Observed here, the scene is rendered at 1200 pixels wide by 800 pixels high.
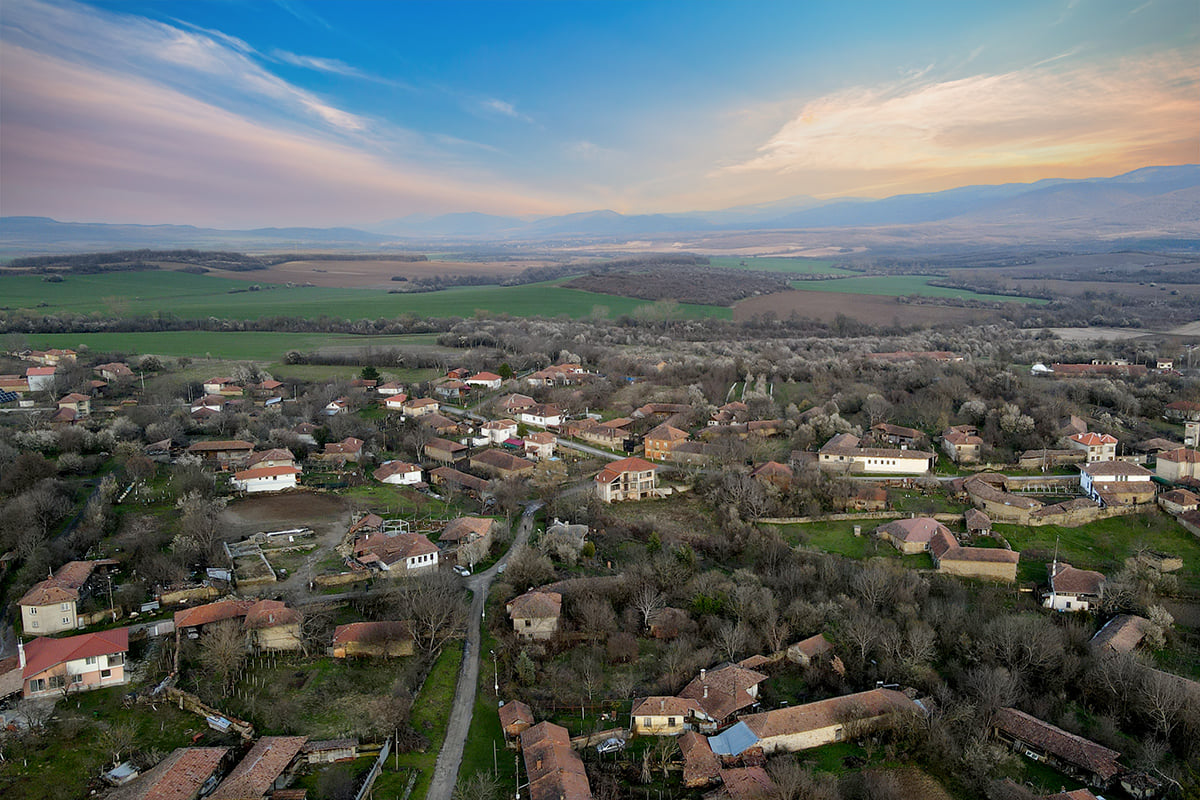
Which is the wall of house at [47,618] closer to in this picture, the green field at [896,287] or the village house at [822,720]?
the village house at [822,720]

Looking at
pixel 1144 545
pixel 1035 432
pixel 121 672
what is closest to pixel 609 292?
pixel 1035 432

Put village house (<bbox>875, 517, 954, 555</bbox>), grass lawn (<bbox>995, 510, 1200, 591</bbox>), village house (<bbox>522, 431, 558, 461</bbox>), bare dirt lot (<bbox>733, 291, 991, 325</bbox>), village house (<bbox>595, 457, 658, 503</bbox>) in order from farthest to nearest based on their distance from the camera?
bare dirt lot (<bbox>733, 291, 991, 325</bbox>) → village house (<bbox>522, 431, 558, 461</bbox>) → village house (<bbox>595, 457, 658, 503</bbox>) → village house (<bbox>875, 517, 954, 555</bbox>) → grass lawn (<bbox>995, 510, 1200, 591</bbox>)

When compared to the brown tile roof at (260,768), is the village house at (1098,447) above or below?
above

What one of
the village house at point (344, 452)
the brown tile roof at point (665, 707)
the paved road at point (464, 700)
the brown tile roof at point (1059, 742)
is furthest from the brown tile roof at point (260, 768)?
the village house at point (344, 452)

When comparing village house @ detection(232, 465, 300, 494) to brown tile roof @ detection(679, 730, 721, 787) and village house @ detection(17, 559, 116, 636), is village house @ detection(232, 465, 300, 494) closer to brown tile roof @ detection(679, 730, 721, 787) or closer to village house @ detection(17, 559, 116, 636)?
village house @ detection(17, 559, 116, 636)

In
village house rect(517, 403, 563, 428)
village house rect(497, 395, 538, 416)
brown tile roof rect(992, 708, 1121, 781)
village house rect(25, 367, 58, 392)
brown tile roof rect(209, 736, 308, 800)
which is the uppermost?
village house rect(25, 367, 58, 392)

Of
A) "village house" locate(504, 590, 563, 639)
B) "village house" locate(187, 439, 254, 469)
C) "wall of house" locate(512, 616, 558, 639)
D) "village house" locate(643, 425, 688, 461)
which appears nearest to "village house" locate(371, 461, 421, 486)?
"village house" locate(187, 439, 254, 469)

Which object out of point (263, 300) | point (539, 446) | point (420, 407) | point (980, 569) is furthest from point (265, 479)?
point (263, 300)

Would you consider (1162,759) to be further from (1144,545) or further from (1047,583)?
(1144,545)
